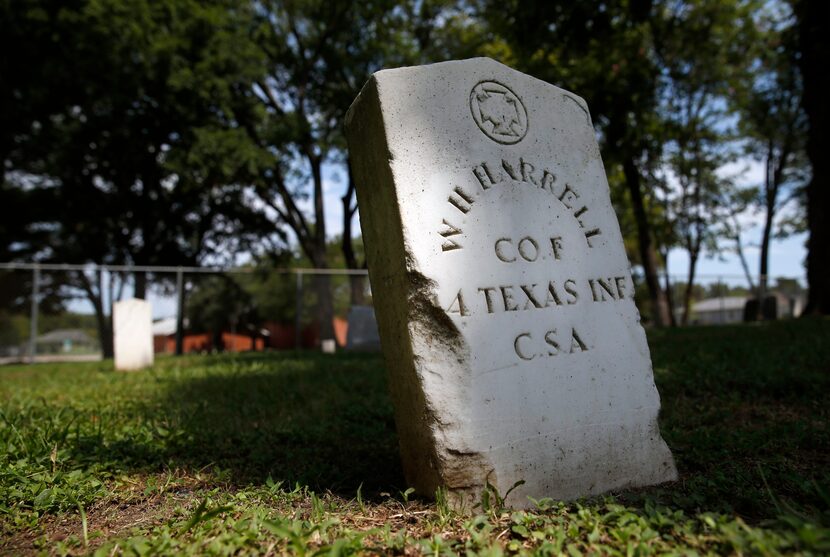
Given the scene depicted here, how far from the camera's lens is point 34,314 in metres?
12.7

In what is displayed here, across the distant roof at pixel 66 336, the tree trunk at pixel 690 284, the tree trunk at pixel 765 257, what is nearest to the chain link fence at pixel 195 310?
the distant roof at pixel 66 336

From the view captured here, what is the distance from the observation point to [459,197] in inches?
93.7

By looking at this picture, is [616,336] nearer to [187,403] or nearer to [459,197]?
[459,197]

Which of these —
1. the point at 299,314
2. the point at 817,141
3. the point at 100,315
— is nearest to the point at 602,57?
the point at 817,141

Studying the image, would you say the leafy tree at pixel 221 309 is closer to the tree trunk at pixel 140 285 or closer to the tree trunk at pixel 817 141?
the tree trunk at pixel 140 285

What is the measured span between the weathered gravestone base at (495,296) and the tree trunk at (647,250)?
11301 mm

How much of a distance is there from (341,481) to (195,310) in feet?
40.8

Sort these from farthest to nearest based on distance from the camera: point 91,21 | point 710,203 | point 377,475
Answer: point 710,203 → point 91,21 → point 377,475

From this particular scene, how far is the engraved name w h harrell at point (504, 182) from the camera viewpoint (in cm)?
233

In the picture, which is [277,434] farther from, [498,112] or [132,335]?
[132,335]

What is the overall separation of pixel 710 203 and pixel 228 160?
1781 centimetres

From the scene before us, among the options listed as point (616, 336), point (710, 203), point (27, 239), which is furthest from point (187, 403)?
point (710, 203)

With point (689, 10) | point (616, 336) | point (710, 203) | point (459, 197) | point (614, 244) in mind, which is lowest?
point (616, 336)

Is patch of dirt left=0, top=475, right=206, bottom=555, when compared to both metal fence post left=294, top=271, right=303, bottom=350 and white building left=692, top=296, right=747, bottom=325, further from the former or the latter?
white building left=692, top=296, right=747, bottom=325
